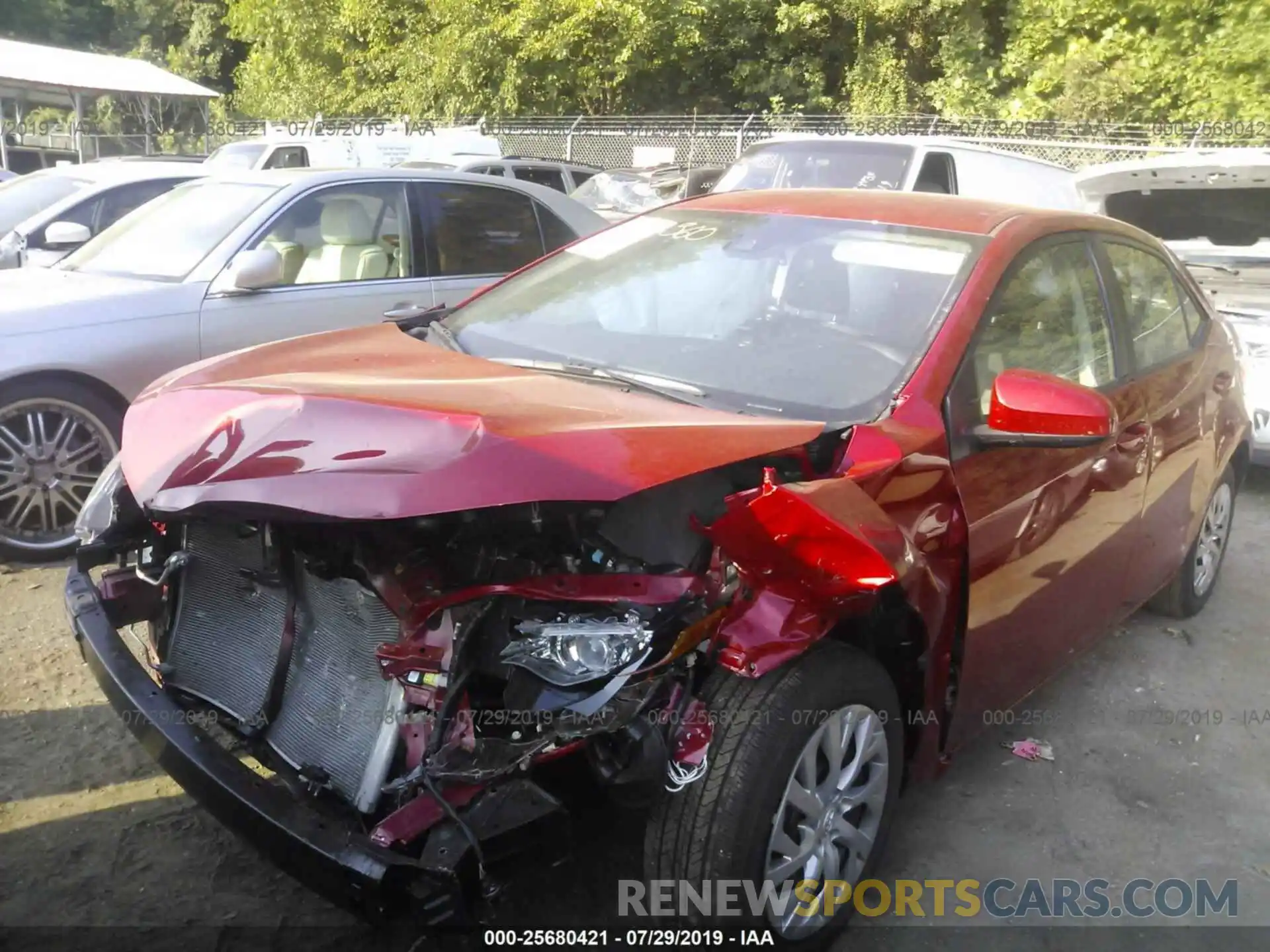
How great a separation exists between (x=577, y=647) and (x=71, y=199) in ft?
23.0

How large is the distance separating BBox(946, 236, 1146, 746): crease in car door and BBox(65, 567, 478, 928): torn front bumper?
1475mm

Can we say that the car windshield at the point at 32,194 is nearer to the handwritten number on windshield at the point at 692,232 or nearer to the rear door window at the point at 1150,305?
the handwritten number on windshield at the point at 692,232

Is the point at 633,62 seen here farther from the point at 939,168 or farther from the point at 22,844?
the point at 22,844

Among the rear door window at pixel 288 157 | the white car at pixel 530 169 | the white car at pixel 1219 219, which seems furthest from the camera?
the rear door window at pixel 288 157

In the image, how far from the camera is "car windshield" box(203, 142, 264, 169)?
1681cm

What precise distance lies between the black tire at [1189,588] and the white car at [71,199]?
6.08m

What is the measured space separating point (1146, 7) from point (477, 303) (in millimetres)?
20588

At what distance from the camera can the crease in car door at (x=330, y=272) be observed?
4.99 metres

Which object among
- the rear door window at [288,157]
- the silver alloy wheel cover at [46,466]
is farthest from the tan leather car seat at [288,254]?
the rear door window at [288,157]

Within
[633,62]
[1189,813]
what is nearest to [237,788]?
[1189,813]

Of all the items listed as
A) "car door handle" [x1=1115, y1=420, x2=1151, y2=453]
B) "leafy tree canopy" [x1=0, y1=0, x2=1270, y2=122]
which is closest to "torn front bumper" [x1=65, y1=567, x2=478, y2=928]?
"car door handle" [x1=1115, y1=420, x2=1151, y2=453]

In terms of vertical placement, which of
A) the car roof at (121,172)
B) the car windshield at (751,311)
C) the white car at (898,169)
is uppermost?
the white car at (898,169)

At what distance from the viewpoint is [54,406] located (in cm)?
439

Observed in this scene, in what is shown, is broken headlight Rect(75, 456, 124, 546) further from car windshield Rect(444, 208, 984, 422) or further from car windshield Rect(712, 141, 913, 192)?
car windshield Rect(712, 141, 913, 192)
